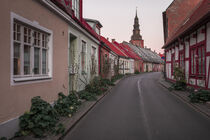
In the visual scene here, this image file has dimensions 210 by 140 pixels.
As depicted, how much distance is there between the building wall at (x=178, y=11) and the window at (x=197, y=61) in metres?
9.27

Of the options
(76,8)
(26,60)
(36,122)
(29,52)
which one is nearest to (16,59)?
(26,60)

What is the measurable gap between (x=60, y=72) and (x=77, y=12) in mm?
4639

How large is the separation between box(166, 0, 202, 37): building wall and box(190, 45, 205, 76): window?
9.27m

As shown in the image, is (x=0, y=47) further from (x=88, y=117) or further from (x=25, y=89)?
(x=88, y=117)

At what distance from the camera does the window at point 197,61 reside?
10.2 meters

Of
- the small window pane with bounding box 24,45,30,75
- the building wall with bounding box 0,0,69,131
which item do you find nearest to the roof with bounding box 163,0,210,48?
the building wall with bounding box 0,0,69,131

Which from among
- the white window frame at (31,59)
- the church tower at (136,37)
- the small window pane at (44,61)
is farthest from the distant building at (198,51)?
the church tower at (136,37)

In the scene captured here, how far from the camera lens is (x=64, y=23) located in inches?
300

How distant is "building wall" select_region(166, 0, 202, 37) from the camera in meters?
19.6

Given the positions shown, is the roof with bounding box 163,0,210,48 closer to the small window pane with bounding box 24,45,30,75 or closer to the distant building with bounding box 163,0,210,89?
the distant building with bounding box 163,0,210,89

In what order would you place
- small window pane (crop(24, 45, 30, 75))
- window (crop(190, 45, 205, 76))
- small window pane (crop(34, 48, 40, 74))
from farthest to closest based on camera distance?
window (crop(190, 45, 205, 76)) → small window pane (crop(34, 48, 40, 74)) → small window pane (crop(24, 45, 30, 75))

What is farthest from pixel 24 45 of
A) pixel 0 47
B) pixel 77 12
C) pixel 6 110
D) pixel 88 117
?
pixel 77 12

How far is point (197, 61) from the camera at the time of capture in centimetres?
1093

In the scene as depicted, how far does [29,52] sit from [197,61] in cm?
967
